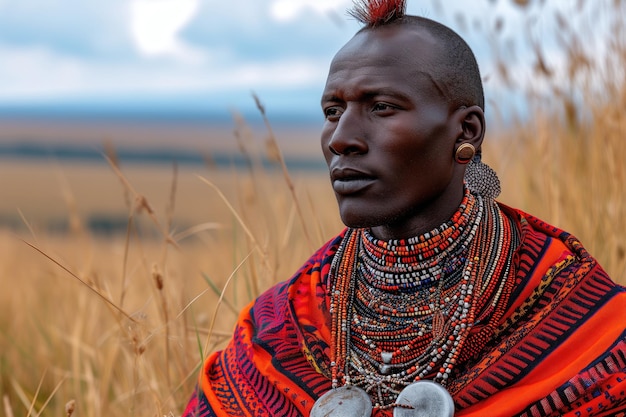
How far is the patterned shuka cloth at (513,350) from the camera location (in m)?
1.96

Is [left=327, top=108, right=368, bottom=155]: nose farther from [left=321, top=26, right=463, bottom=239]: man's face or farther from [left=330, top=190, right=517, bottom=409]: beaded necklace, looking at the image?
[left=330, top=190, right=517, bottom=409]: beaded necklace

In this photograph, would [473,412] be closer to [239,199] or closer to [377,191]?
[377,191]

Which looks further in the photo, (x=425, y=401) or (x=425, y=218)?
(x=425, y=218)

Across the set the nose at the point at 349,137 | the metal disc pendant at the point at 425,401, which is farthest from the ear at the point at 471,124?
the metal disc pendant at the point at 425,401

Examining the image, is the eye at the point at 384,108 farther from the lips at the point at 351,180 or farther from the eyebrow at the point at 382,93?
the lips at the point at 351,180

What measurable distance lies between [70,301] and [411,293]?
2.74 m

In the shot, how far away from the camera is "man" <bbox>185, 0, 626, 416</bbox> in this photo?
2012 mm

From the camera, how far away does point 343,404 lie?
209cm

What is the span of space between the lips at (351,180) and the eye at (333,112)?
0.16 meters

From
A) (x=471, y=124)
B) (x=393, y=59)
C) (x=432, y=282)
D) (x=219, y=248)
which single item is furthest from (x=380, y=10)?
(x=219, y=248)

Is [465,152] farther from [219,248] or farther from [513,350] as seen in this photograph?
[219,248]

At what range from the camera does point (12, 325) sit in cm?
476

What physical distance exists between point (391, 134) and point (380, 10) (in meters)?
0.32

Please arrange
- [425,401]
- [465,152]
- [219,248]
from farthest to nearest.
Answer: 1. [219,248]
2. [465,152]
3. [425,401]
